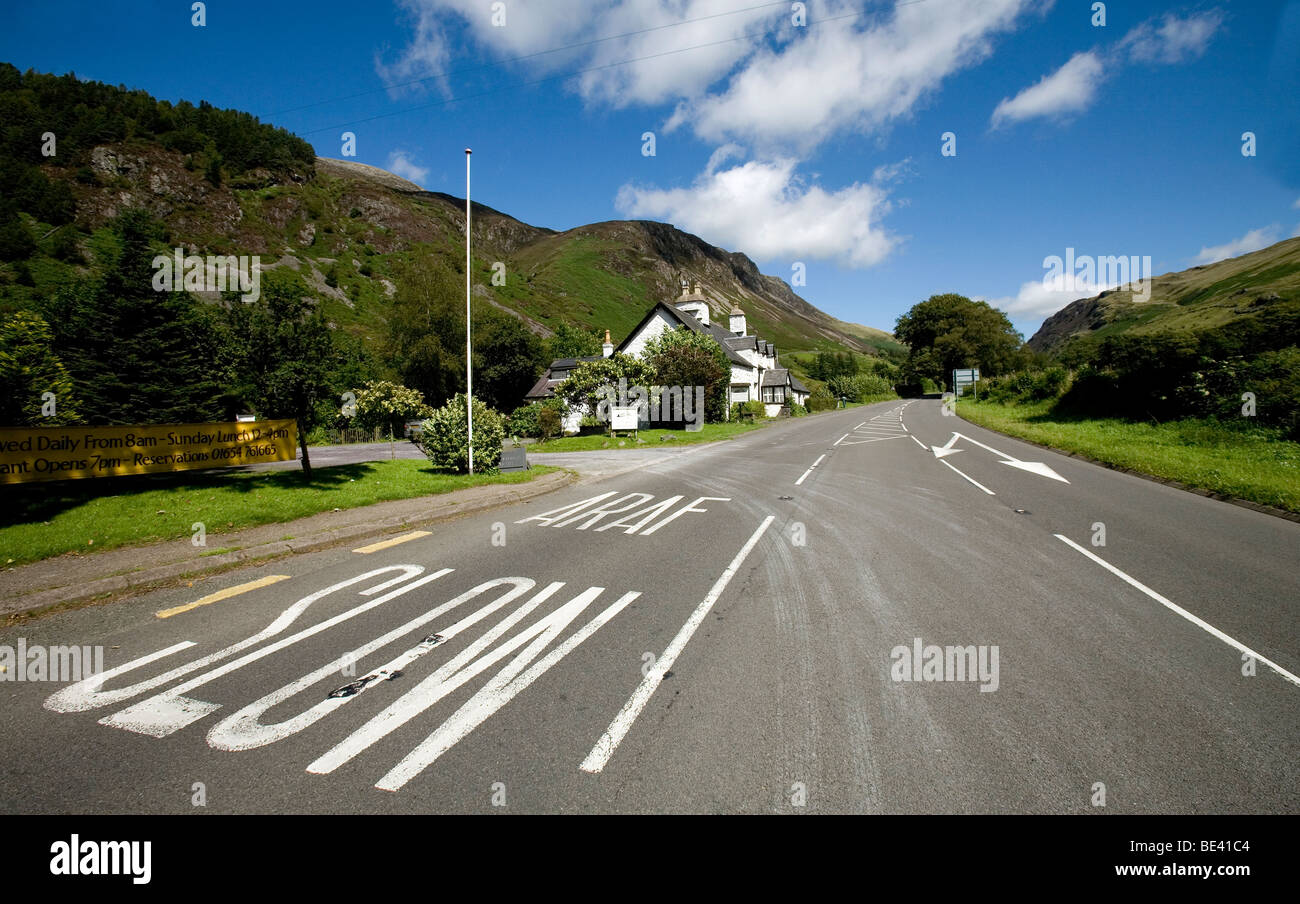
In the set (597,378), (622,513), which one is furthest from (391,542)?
(597,378)

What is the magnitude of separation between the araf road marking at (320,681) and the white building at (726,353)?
130ft

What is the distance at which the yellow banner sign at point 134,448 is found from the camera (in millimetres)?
7848

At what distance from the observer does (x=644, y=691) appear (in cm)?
373

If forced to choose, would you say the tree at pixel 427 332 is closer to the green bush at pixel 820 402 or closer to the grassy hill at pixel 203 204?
the grassy hill at pixel 203 204

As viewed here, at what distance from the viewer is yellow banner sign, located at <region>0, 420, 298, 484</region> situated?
785 cm

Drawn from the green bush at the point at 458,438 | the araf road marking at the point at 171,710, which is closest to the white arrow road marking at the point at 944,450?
the green bush at the point at 458,438

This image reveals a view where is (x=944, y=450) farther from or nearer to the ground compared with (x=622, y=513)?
farther from the ground

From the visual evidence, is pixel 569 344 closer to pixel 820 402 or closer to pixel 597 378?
pixel 820 402

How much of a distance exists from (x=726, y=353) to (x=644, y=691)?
167ft

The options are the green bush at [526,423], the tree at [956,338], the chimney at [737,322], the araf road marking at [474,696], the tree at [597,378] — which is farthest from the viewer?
the tree at [956,338]

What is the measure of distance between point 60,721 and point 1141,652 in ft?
26.7

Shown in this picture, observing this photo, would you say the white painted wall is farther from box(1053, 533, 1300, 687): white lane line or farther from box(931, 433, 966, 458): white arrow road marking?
box(1053, 533, 1300, 687): white lane line
